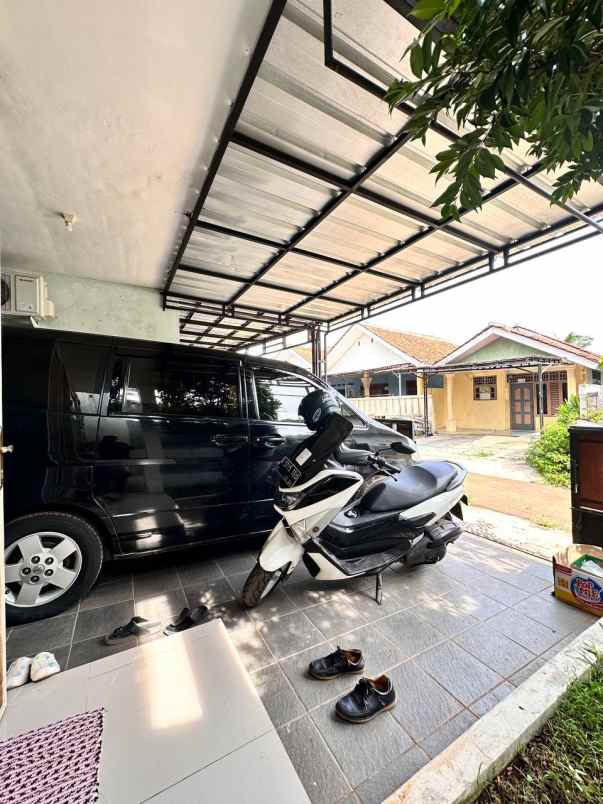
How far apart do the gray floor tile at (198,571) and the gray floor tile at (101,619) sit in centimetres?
39

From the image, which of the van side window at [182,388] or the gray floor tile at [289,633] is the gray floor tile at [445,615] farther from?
the van side window at [182,388]

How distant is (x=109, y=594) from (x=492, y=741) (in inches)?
89.6

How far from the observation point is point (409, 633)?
1847 millimetres

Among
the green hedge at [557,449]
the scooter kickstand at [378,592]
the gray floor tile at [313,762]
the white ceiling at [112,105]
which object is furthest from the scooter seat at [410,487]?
the green hedge at [557,449]

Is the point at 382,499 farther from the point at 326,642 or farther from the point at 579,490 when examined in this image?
the point at 579,490

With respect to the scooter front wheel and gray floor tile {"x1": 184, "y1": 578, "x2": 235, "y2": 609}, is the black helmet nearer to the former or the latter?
the scooter front wheel

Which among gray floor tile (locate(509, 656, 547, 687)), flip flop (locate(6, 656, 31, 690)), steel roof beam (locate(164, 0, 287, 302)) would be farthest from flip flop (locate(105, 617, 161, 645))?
steel roof beam (locate(164, 0, 287, 302))

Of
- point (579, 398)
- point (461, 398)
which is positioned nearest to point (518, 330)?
point (461, 398)

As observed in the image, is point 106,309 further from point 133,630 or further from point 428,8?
point 428,8

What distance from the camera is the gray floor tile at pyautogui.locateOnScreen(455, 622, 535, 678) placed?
163 cm

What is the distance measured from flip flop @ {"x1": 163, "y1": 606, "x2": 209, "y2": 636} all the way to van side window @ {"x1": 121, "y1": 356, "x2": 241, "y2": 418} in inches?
50.0

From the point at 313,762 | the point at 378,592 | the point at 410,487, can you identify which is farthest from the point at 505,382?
the point at 313,762

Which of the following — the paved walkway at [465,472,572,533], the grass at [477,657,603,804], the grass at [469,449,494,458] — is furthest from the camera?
the grass at [469,449,494,458]

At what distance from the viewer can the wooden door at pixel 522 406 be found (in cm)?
1187
